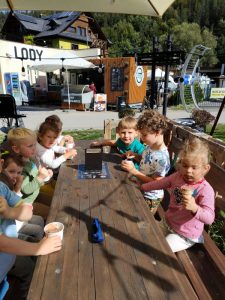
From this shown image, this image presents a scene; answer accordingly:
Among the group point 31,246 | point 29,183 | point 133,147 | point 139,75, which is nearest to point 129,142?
point 133,147

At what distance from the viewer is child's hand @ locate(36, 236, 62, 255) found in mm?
1391

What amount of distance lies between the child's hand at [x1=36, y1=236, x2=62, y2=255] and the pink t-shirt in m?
0.96

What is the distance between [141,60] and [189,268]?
15.4ft

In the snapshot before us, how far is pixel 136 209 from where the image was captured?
1899 millimetres

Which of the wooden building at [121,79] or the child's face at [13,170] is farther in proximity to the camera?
the wooden building at [121,79]

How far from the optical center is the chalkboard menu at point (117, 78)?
15.4m

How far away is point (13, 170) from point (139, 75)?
1504 cm

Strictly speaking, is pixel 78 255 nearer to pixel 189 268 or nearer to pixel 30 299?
pixel 30 299

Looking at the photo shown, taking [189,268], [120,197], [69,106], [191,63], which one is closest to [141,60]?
[191,63]

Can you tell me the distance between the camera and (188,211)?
2.02 metres

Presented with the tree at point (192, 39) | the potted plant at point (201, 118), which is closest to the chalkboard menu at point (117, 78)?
the potted plant at point (201, 118)

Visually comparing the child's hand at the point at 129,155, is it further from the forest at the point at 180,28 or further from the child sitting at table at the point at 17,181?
the forest at the point at 180,28

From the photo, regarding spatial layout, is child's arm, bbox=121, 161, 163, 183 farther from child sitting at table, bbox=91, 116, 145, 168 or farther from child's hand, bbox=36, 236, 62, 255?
child's hand, bbox=36, 236, 62, 255

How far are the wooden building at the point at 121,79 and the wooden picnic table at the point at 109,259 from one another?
13179 mm
